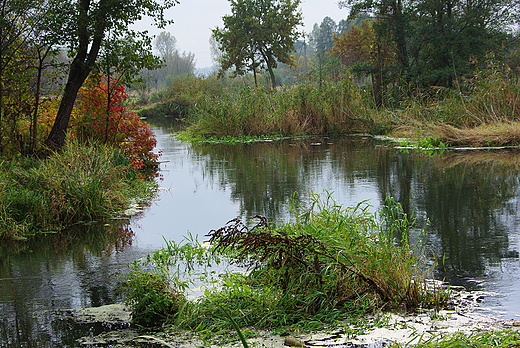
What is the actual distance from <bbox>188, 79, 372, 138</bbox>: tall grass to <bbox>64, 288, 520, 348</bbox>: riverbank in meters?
20.7

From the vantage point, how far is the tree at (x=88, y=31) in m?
13.5

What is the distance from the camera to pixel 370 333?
4.36 m

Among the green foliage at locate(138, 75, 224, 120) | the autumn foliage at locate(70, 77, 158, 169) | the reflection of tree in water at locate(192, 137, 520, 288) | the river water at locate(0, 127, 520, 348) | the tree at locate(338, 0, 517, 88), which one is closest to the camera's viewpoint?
the river water at locate(0, 127, 520, 348)

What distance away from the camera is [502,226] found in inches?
308

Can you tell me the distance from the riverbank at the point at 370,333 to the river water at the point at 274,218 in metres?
0.24

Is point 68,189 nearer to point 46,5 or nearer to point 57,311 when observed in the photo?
point 57,311

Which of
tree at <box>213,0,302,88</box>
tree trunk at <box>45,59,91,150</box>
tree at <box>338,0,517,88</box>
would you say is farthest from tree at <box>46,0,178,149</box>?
tree at <box>213,0,302,88</box>

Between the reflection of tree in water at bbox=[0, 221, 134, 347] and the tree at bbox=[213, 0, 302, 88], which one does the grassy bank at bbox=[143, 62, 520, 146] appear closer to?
the reflection of tree in water at bbox=[0, 221, 134, 347]

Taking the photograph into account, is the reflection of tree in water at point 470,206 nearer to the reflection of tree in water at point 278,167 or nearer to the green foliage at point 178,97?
the reflection of tree in water at point 278,167

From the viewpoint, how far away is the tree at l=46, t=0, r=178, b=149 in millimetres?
13492

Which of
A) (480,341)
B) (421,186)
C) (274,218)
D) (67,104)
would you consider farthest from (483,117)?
(480,341)

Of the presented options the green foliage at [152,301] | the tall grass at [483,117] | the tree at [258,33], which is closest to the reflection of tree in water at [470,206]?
the tall grass at [483,117]

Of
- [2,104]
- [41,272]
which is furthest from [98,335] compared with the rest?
[2,104]

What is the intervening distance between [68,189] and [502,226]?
6.67m
